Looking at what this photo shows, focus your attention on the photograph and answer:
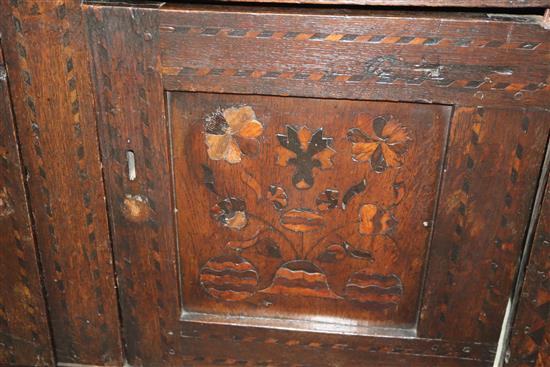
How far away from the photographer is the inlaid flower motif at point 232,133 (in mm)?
1029

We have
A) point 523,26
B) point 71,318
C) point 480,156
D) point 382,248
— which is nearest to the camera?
point 523,26

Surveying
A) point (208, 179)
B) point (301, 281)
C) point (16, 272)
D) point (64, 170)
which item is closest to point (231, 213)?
point (208, 179)

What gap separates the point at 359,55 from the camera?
3.11 feet

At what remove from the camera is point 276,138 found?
1.04 m

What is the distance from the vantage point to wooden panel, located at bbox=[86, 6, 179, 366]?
97 centimetres

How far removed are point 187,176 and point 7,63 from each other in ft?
1.06

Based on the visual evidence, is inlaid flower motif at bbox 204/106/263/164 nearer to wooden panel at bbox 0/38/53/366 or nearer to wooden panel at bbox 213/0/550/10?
wooden panel at bbox 213/0/550/10

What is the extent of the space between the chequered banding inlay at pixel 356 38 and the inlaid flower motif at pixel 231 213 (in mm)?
289

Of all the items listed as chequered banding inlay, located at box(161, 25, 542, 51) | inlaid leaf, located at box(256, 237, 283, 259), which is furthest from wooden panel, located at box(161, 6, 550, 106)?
inlaid leaf, located at box(256, 237, 283, 259)

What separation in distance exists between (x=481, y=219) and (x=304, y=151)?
0.30 m

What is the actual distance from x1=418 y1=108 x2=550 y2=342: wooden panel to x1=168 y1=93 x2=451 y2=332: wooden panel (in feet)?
0.10

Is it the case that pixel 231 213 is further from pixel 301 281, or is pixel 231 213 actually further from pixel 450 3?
pixel 450 3

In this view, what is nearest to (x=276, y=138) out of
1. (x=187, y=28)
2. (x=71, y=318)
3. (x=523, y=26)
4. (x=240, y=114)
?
(x=240, y=114)

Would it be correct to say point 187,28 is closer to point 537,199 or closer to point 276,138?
point 276,138
